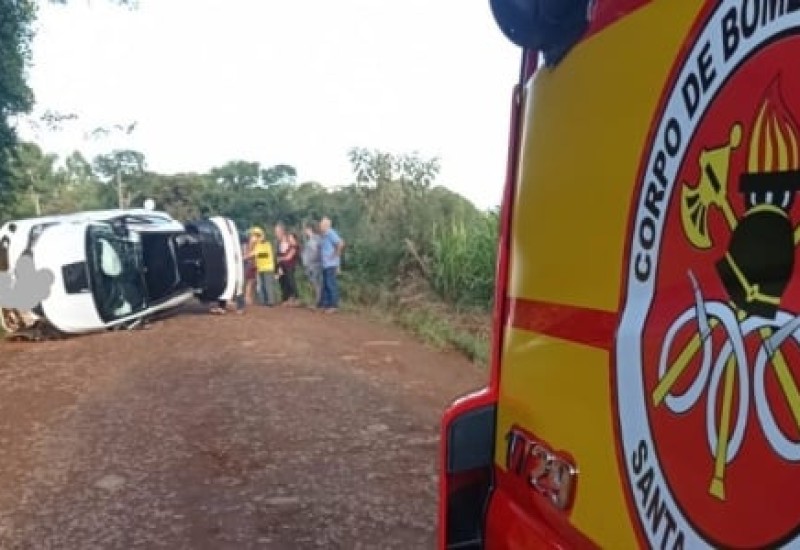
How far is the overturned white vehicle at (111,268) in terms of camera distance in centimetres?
1485

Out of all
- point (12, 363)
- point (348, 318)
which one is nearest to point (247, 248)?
point (348, 318)

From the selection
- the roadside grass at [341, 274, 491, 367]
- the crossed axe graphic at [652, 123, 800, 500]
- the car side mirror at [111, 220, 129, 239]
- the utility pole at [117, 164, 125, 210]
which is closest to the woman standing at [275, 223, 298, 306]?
the roadside grass at [341, 274, 491, 367]

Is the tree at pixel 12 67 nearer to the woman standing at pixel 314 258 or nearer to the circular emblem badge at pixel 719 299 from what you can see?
the woman standing at pixel 314 258

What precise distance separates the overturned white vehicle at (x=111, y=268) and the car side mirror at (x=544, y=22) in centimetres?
1374

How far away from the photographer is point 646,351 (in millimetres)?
1479

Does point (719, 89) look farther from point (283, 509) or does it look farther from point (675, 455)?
point (283, 509)

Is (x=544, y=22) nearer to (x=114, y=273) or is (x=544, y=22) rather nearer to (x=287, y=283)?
(x=114, y=273)

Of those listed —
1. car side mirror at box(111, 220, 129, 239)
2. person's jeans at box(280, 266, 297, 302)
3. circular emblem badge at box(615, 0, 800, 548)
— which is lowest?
person's jeans at box(280, 266, 297, 302)

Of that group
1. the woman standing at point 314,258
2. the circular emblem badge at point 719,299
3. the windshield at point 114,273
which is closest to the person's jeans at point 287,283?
the woman standing at point 314,258

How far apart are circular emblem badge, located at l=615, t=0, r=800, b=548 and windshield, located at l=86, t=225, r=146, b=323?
1435cm

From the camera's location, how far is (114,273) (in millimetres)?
15742

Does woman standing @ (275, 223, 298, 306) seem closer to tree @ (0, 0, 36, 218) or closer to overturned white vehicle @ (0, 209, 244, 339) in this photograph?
overturned white vehicle @ (0, 209, 244, 339)

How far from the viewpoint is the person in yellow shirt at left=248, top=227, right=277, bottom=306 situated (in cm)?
1783

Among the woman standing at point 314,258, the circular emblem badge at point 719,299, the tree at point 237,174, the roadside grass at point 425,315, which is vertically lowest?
the roadside grass at point 425,315
